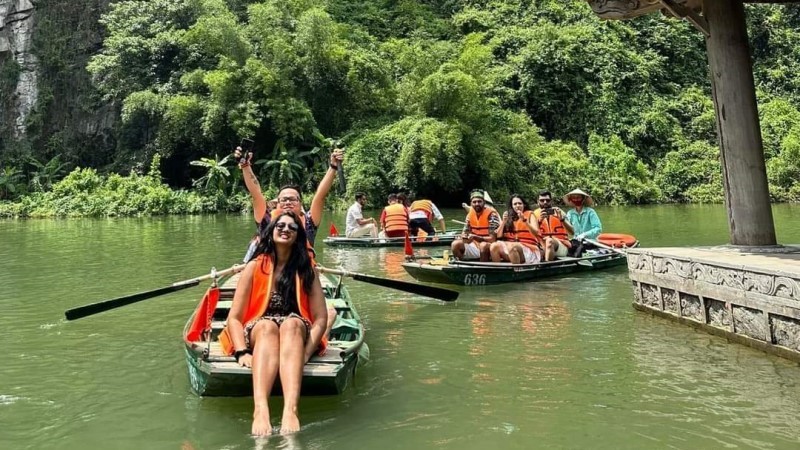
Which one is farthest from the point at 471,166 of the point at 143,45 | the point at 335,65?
the point at 143,45

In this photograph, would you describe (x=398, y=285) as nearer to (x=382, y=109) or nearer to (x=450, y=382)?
(x=450, y=382)

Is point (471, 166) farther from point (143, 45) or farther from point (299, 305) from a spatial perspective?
point (299, 305)

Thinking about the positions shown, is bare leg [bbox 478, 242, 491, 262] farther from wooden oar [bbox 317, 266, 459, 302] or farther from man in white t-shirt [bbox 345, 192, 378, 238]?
man in white t-shirt [bbox 345, 192, 378, 238]

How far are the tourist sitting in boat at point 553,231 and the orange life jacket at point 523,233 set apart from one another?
0.74 ft

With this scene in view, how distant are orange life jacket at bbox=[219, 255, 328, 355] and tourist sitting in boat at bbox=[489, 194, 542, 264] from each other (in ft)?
16.1

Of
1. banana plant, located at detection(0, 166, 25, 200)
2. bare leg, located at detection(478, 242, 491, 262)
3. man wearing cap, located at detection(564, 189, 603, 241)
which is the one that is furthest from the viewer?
banana plant, located at detection(0, 166, 25, 200)

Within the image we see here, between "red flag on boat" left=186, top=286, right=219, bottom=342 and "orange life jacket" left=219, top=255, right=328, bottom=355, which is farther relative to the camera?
"red flag on boat" left=186, top=286, right=219, bottom=342

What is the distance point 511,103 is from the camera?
99.7 ft

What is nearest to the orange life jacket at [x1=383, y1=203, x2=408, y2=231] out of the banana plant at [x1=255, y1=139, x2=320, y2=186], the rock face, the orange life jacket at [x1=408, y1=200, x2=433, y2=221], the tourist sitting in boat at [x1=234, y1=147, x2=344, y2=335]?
the orange life jacket at [x1=408, y1=200, x2=433, y2=221]

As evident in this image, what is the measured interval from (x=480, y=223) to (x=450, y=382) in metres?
4.76

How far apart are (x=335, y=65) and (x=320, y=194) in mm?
23455

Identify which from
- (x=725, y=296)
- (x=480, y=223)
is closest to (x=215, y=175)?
(x=480, y=223)

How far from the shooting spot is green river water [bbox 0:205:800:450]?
12.2ft

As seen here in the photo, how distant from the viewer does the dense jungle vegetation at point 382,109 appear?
26.1m
